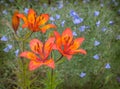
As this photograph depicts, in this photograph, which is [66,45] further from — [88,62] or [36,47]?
[88,62]

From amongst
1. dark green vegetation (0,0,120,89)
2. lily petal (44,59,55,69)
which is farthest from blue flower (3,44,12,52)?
lily petal (44,59,55,69)

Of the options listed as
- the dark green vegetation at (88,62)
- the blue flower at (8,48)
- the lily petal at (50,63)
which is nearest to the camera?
the lily petal at (50,63)

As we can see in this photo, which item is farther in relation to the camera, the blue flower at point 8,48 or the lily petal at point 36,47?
the blue flower at point 8,48

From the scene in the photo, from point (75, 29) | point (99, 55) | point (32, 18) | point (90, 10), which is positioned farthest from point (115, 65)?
point (32, 18)

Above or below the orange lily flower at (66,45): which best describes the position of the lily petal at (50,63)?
below

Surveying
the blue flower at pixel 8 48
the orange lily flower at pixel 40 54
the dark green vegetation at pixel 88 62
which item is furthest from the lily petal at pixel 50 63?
the blue flower at pixel 8 48

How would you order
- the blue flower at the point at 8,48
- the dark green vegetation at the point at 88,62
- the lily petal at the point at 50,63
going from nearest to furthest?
1. the lily petal at the point at 50,63
2. the dark green vegetation at the point at 88,62
3. the blue flower at the point at 8,48

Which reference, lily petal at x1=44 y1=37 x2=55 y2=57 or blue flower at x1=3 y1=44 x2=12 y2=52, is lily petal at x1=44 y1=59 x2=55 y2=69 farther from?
blue flower at x1=3 y1=44 x2=12 y2=52

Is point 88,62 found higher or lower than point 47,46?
lower

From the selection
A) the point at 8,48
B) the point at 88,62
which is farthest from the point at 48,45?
the point at 8,48

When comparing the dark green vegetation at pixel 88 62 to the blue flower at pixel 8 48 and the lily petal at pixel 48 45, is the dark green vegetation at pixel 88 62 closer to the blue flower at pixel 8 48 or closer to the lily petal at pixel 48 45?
the blue flower at pixel 8 48

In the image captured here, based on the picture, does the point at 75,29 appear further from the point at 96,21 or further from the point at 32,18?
the point at 32,18
